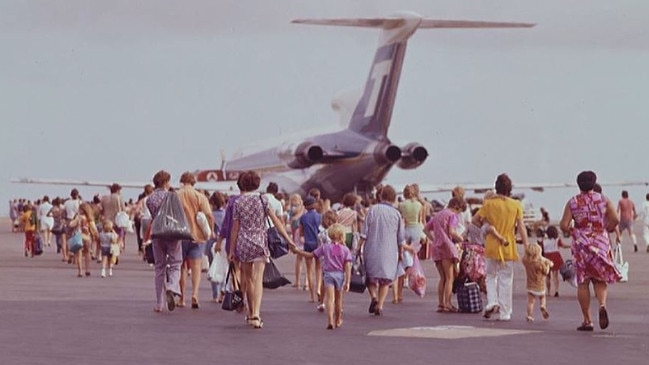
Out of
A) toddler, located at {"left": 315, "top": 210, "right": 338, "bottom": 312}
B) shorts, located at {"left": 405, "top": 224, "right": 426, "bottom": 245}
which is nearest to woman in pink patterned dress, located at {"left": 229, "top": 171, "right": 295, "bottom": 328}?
toddler, located at {"left": 315, "top": 210, "right": 338, "bottom": 312}

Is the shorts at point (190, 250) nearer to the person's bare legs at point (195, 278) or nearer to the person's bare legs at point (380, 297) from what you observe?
the person's bare legs at point (195, 278)

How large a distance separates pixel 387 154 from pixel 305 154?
330 cm

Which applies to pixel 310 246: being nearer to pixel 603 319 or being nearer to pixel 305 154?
pixel 603 319

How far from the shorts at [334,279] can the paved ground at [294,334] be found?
451mm

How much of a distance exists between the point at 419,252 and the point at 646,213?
57.2 feet

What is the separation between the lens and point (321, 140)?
57938 mm

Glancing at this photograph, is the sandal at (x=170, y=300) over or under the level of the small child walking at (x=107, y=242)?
under

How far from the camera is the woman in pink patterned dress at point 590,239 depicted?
16.2 meters

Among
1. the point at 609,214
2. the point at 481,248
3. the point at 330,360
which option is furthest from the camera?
the point at 481,248

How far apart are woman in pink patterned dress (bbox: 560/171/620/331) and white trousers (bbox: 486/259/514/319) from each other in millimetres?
1640

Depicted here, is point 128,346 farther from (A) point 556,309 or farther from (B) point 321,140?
(B) point 321,140

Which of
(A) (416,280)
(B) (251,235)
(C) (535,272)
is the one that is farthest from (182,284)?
(C) (535,272)

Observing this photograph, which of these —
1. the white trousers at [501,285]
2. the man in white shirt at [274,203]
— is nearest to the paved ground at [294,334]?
the white trousers at [501,285]

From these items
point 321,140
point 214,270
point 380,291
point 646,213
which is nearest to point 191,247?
point 214,270
